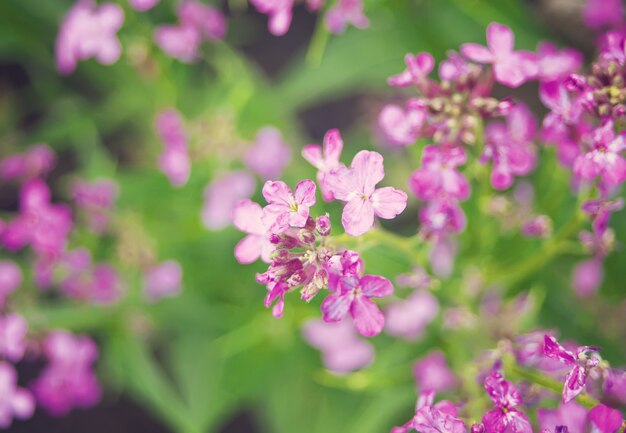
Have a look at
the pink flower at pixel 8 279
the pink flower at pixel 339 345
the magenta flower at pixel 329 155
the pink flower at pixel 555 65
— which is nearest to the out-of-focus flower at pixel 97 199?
the pink flower at pixel 8 279

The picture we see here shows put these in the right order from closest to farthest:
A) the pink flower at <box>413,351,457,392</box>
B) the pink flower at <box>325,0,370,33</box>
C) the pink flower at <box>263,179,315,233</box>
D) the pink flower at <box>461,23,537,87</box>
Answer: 1. the pink flower at <box>263,179,315,233</box>
2. the pink flower at <box>461,23,537,87</box>
3. the pink flower at <box>325,0,370,33</box>
4. the pink flower at <box>413,351,457,392</box>

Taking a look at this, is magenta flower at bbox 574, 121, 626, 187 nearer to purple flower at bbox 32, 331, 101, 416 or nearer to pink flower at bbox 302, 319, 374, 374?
pink flower at bbox 302, 319, 374, 374

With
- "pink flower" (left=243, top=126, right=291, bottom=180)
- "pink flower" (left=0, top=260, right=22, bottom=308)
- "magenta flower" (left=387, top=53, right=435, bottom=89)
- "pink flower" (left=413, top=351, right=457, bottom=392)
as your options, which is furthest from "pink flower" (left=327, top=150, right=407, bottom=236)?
"pink flower" (left=0, top=260, right=22, bottom=308)

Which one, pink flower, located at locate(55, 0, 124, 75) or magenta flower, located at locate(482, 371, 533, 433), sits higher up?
pink flower, located at locate(55, 0, 124, 75)

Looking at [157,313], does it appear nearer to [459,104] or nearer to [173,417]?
[173,417]

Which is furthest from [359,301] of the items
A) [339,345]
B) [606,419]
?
[339,345]

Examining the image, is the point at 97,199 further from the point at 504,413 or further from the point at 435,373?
the point at 504,413

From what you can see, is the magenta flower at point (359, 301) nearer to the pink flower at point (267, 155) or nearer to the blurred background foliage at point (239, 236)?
the blurred background foliage at point (239, 236)
